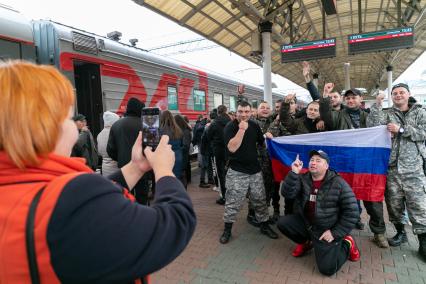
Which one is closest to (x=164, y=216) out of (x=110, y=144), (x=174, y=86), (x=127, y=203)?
(x=127, y=203)

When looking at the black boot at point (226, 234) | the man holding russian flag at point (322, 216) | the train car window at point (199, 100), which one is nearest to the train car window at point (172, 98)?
the train car window at point (199, 100)

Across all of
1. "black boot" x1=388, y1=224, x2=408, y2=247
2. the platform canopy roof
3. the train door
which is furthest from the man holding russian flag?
the platform canopy roof

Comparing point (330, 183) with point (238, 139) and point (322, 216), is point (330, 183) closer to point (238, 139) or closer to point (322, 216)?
point (322, 216)

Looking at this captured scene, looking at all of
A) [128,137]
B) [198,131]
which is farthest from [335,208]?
[198,131]

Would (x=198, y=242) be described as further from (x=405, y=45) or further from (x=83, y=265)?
(x=405, y=45)

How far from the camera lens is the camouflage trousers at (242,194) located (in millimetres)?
4074

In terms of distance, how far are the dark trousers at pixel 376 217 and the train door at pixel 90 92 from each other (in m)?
4.77

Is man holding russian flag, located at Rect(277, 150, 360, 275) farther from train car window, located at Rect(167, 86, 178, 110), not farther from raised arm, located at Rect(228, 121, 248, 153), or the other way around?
train car window, located at Rect(167, 86, 178, 110)

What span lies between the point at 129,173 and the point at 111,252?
638mm

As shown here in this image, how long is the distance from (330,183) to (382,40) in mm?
7815

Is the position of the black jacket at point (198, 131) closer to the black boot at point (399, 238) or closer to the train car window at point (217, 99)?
the train car window at point (217, 99)

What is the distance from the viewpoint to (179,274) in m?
3.25

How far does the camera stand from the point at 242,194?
4062 mm

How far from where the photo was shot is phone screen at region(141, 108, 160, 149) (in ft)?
4.49
